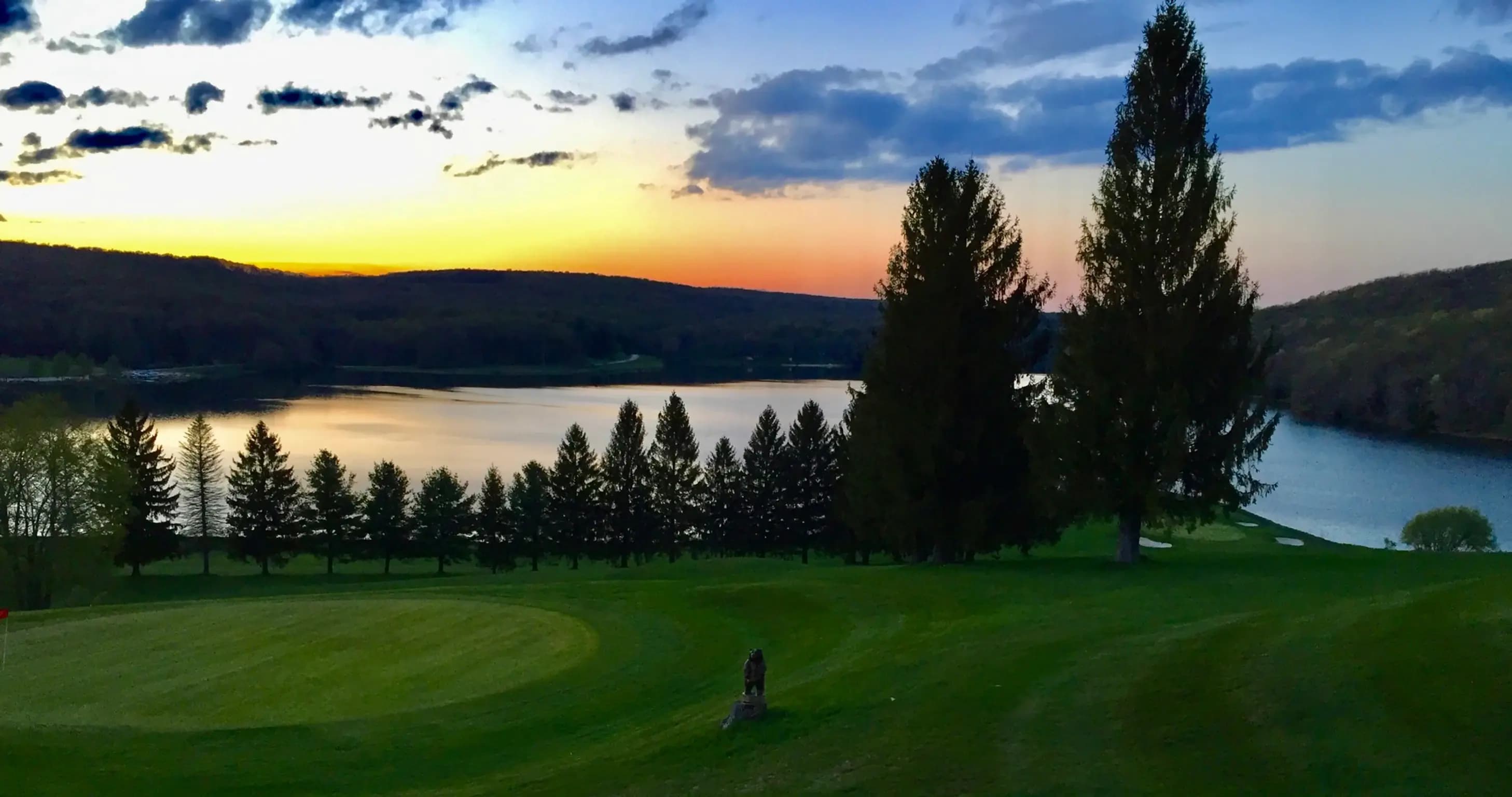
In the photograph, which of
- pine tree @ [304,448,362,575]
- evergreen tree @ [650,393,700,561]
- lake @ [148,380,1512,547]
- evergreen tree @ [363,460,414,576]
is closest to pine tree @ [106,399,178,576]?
pine tree @ [304,448,362,575]

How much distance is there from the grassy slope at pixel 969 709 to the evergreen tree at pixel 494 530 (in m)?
35.2

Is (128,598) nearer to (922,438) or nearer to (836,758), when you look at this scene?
(922,438)

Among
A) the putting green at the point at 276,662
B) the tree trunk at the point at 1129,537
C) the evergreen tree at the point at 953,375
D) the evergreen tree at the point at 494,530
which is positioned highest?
the evergreen tree at the point at 953,375

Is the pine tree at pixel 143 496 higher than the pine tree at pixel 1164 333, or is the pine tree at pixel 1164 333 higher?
the pine tree at pixel 1164 333

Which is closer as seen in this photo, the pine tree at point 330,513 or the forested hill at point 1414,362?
the pine tree at point 330,513

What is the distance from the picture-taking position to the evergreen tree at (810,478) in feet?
180

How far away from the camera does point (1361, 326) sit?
145750 mm

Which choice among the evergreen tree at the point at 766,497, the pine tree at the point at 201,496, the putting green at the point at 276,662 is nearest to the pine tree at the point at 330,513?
the pine tree at the point at 201,496

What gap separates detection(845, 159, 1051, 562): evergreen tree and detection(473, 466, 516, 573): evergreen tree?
3329 cm

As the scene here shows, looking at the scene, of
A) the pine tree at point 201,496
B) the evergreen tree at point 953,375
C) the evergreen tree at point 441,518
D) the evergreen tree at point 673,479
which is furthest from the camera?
the evergreen tree at point 673,479

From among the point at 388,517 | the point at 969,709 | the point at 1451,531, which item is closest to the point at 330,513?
the point at 388,517

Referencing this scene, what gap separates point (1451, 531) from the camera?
46.9 m

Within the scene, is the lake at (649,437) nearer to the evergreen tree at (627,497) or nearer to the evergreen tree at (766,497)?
the evergreen tree at (627,497)

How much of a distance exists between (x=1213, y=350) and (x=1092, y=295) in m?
2.81
